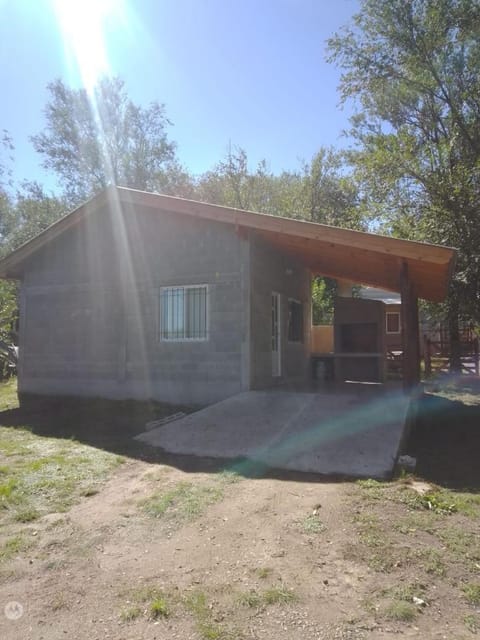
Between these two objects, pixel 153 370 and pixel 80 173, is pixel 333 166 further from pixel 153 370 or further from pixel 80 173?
pixel 153 370

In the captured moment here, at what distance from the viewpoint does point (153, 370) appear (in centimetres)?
1025

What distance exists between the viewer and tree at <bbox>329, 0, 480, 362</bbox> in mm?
12875

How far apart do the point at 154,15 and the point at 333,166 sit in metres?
17.6

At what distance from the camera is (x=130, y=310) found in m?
10.5

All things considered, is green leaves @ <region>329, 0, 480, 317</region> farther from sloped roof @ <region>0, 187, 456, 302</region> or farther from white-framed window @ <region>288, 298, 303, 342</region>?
white-framed window @ <region>288, 298, 303, 342</region>

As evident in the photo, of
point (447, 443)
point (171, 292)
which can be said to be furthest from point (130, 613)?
point (171, 292)

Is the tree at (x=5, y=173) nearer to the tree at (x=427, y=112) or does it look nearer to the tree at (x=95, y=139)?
the tree at (x=95, y=139)

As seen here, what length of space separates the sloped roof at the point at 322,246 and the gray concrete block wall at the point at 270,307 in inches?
12.6

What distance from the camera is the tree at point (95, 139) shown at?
26500 millimetres

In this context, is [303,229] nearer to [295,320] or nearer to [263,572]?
[295,320]

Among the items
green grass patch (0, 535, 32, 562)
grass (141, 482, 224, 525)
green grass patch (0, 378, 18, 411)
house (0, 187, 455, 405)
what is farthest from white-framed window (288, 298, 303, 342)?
green grass patch (0, 535, 32, 562)

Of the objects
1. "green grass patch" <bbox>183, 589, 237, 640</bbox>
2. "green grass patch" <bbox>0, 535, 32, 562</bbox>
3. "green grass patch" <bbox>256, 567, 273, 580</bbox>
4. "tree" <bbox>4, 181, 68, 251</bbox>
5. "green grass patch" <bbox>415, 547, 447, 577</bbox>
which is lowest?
"green grass patch" <bbox>0, 535, 32, 562</bbox>

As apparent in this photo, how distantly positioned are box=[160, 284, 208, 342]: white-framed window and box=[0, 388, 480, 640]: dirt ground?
4822mm

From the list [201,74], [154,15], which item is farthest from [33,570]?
[201,74]
